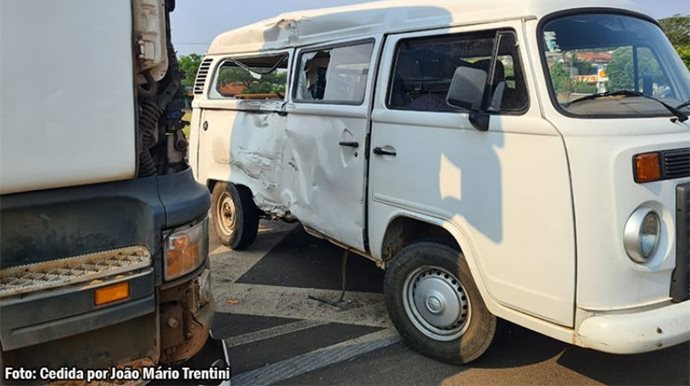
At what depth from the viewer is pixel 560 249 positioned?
273 cm

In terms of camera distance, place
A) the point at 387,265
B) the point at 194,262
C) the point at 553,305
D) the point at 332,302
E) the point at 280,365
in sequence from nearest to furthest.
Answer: the point at 194,262, the point at 553,305, the point at 280,365, the point at 387,265, the point at 332,302

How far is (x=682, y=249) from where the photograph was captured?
2.80m

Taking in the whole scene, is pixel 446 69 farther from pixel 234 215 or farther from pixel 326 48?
pixel 234 215

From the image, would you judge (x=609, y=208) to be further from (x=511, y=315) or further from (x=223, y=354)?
(x=223, y=354)

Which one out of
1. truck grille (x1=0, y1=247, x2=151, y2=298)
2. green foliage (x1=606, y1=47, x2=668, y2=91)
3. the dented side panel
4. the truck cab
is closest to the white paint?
the truck cab

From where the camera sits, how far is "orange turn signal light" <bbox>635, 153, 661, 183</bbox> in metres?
2.62

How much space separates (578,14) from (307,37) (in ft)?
A: 8.08

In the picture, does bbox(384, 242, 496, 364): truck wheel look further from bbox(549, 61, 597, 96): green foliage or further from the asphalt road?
bbox(549, 61, 597, 96): green foliage

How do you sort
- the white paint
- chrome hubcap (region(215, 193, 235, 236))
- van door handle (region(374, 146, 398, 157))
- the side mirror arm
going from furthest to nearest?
chrome hubcap (region(215, 193, 235, 236)) < van door handle (region(374, 146, 398, 157)) < the side mirror arm < the white paint

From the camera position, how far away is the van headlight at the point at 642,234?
2.63 m

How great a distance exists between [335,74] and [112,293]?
9.36 ft

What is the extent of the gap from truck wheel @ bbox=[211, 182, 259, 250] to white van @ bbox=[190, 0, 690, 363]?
4.46 ft

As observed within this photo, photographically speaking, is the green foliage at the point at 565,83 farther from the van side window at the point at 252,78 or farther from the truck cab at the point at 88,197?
the van side window at the point at 252,78

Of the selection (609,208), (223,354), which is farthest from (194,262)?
(609,208)
